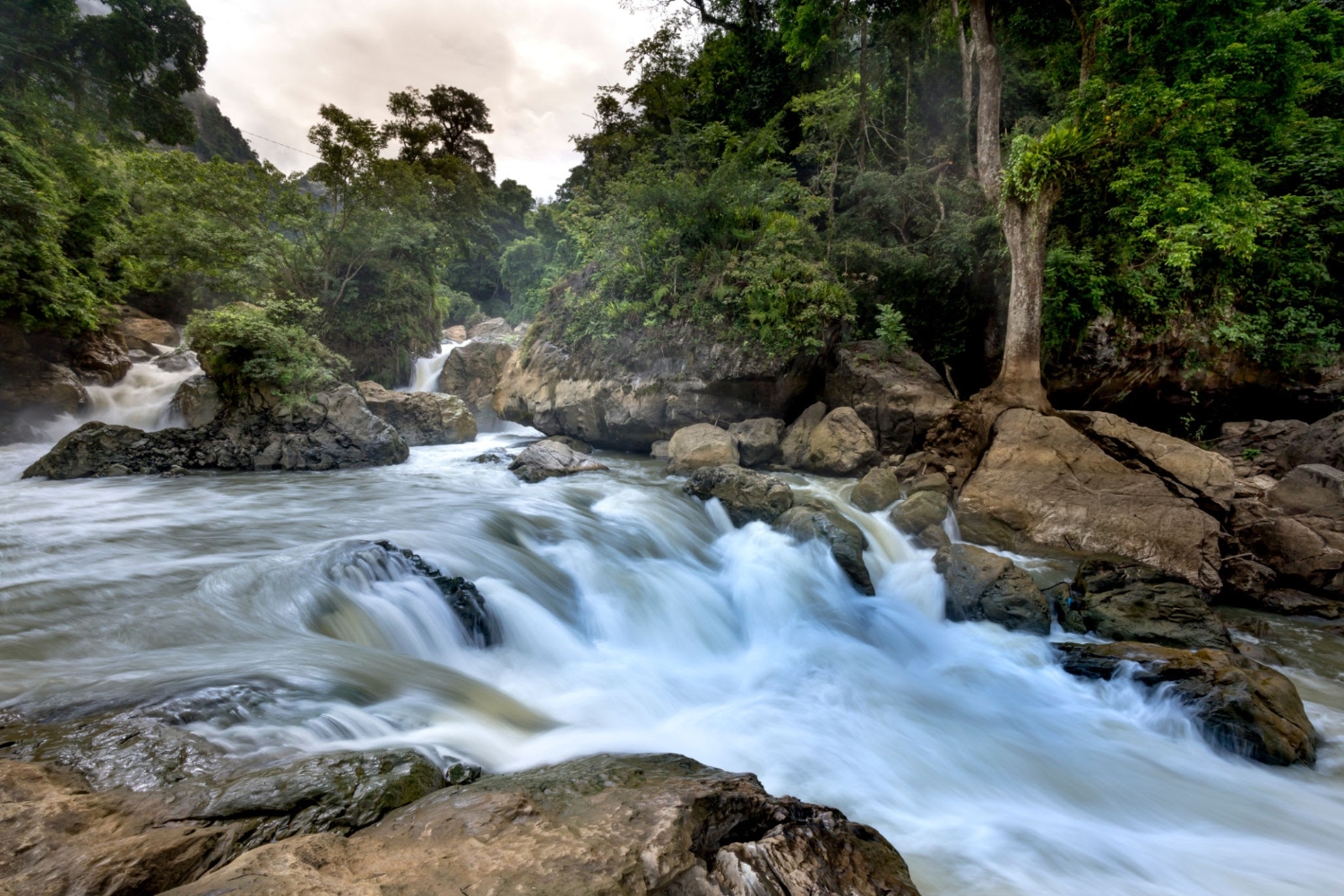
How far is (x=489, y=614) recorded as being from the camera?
4691mm

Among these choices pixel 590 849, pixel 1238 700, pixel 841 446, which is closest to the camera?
A: pixel 590 849

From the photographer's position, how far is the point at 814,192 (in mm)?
13352

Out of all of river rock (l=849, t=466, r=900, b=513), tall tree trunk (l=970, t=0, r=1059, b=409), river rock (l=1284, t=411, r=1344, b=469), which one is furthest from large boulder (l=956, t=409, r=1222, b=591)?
river rock (l=1284, t=411, r=1344, b=469)

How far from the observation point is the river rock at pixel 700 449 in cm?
970

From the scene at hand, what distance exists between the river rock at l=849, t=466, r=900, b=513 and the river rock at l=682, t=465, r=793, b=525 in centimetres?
116

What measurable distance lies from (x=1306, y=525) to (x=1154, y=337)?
4.22 metres

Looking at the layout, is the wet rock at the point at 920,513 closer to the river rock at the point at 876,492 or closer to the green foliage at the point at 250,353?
the river rock at the point at 876,492

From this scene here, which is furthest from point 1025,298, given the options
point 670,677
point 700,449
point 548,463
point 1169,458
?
point 548,463

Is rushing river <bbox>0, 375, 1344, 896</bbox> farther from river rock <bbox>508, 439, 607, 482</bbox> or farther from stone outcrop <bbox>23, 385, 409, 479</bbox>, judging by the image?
river rock <bbox>508, 439, 607, 482</bbox>

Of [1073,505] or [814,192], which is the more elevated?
[814,192]

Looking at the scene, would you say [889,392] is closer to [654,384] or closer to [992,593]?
[654,384]

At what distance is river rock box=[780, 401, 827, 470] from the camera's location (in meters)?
10.2

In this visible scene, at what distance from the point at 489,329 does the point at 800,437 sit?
874 inches

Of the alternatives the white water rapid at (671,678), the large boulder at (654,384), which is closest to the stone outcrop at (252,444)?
the white water rapid at (671,678)
